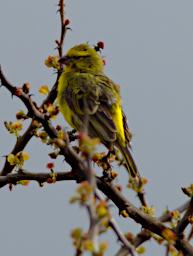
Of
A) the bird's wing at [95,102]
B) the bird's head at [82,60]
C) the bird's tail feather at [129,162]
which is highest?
the bird's head at [82,60]

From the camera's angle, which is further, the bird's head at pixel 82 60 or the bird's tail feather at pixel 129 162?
the bird's head at pixel 82 60

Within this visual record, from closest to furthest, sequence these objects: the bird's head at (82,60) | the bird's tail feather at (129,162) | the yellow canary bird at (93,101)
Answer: the bird's tail feather at (129,162)
the yellow canary bird at (93,101)
the bird's head at (82,60)

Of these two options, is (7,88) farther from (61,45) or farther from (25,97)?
(61,45)

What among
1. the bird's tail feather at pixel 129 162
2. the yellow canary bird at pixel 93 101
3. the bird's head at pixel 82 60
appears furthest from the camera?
the bird's head at pixel 82 60

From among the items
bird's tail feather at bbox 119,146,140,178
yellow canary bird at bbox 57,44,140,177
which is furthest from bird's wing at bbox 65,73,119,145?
bird's tail feather at bbox 119,146,140,178

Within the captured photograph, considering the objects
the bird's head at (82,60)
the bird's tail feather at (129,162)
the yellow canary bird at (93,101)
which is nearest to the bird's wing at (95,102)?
the yellow canary bird at (93,101)

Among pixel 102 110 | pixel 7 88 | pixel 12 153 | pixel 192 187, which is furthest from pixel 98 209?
pixel 102 110

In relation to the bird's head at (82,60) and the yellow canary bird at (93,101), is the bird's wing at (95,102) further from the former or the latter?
the bird's head at (82,60)

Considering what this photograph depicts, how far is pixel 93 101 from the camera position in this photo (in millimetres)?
6781

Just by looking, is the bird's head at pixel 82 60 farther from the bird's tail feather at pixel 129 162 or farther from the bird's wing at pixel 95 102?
the bird's tail feather at pixel 129 162

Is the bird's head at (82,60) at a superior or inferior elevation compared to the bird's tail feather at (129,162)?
superior

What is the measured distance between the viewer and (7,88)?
4297 millimetres

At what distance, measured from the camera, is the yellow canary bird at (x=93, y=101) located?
245 inches

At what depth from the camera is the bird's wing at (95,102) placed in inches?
247
